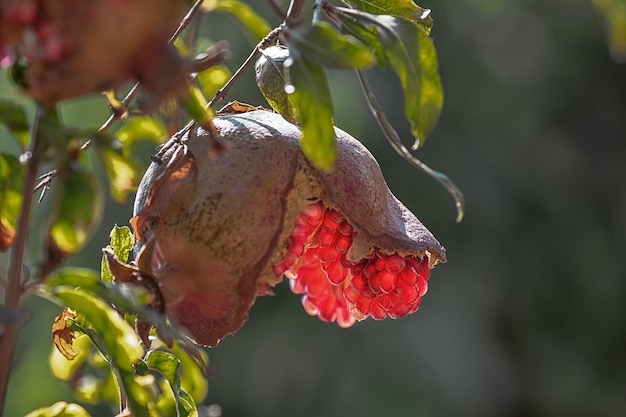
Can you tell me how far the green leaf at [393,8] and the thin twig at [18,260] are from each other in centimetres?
27

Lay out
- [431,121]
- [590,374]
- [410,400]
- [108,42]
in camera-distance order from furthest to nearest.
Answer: [590,374] → [410,400] → [431,121] → [108,42]

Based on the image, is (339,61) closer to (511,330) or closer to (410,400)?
(410,400)

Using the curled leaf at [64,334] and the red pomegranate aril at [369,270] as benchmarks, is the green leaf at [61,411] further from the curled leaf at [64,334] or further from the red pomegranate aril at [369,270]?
the red pomegranate aril at [369,270]

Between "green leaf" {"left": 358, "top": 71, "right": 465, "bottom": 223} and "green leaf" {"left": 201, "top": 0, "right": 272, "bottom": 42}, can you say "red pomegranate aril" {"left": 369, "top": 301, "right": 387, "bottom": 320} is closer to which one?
"green leaf" {"left": 358, "top": 71, "right": 465, "bottom": 223}

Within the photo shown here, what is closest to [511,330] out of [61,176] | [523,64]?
[523,64]

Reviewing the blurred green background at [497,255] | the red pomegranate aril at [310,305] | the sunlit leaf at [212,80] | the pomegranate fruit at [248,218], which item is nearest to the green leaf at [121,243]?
the pomegranate fruit at [248,218]

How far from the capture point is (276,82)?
609 mm

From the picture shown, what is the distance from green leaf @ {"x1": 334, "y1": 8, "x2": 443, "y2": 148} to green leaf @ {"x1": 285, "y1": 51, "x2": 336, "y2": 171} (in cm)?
5

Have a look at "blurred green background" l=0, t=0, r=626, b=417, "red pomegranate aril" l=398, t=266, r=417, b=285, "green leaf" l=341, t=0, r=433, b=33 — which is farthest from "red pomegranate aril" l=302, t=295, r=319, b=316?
"blurred green background" l=0, t=0, r=626, b=417

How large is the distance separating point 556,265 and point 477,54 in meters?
1.09

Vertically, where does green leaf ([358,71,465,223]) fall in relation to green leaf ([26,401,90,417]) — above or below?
above

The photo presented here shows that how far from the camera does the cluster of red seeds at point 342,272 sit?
1.88 ft

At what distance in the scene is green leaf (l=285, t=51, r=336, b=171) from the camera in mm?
462

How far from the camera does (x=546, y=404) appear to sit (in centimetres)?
426
